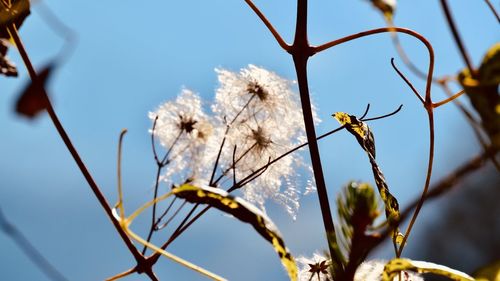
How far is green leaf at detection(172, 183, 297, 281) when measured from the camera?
39 centimetres

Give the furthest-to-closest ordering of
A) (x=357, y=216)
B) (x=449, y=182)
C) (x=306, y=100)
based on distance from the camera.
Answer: (x=306, y=100) < (x=357, y=216) < (x=449, y=182)

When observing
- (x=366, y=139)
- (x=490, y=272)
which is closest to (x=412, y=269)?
(x=490, y=272)

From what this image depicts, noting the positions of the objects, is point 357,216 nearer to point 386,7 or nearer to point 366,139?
point 386,7

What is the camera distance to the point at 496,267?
0.33 metres

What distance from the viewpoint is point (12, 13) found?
0.48m

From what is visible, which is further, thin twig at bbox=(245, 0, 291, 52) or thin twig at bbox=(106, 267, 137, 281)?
thin twig at bbox=(245, 0, 291, 52)

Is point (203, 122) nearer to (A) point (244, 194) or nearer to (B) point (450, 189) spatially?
(A) point (244, 194)

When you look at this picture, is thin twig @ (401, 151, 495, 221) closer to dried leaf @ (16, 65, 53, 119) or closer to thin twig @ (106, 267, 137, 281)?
dried leaf @ (16, 65, 53, 119)

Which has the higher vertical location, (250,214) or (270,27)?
(270,27)

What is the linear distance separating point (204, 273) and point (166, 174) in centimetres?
30

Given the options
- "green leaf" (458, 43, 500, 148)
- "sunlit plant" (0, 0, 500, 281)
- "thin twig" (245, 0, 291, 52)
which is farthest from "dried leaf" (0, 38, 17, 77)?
"green leaf" (458, 43, 500, 148)

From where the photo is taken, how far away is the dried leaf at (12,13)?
0.46 m

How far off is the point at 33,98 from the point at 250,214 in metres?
0.18

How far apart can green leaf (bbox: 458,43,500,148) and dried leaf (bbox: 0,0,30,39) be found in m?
0.34
